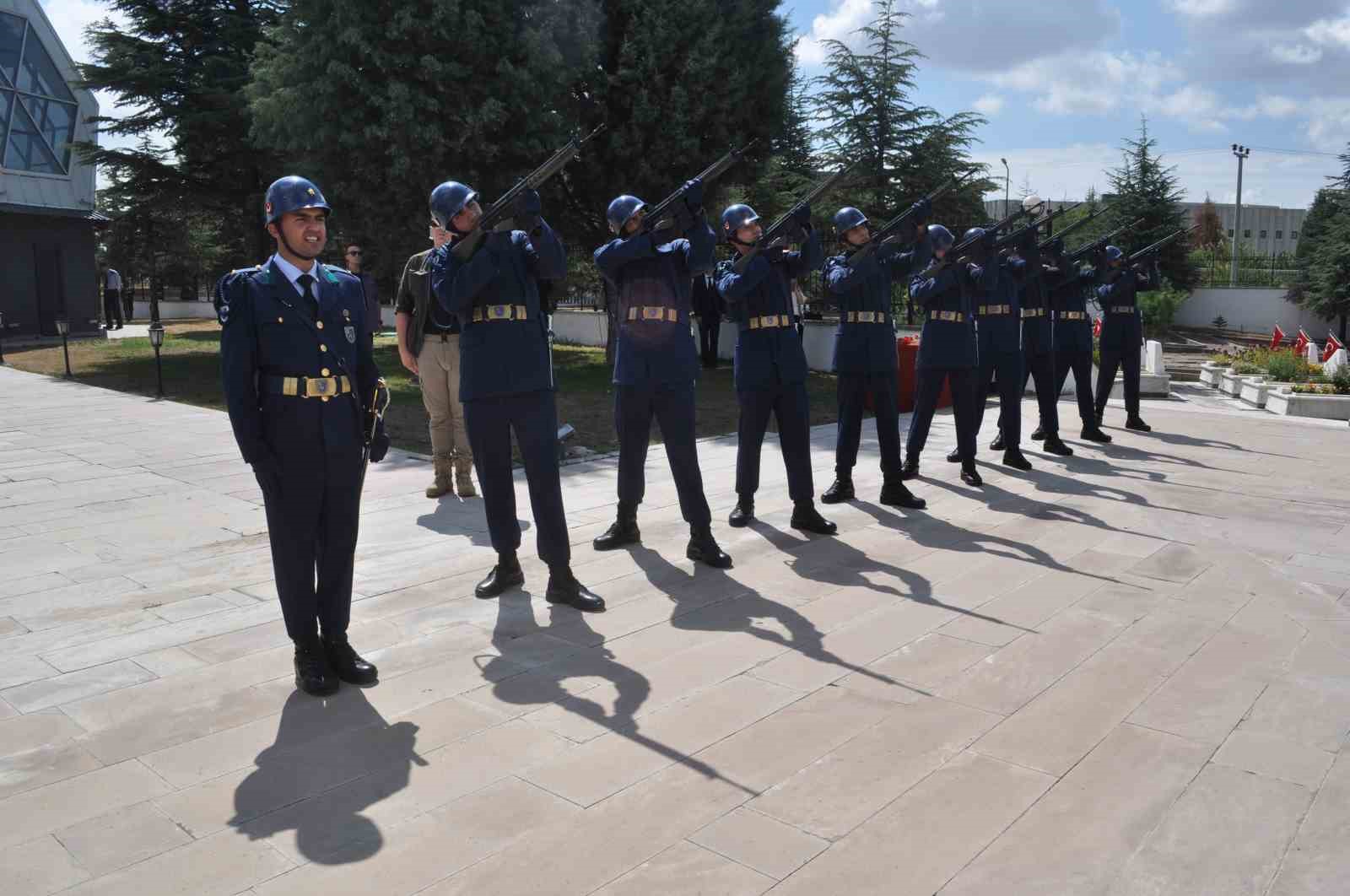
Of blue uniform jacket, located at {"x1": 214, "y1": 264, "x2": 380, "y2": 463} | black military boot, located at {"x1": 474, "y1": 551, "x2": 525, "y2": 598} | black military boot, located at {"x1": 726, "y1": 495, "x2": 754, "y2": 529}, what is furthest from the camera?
black military boot, located at {"x1": 726, "y1": 495, "x2": 754, "y2": 529}

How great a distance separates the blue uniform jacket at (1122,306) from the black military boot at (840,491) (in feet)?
16.5

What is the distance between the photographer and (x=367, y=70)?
48.3 ft

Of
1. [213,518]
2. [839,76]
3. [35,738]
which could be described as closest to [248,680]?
[35,738]

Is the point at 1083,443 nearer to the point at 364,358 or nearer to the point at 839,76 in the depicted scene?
the point at 364,358

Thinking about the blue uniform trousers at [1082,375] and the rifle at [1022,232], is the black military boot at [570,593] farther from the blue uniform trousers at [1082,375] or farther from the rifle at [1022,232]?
the blue uniform trousers at [1082,375]

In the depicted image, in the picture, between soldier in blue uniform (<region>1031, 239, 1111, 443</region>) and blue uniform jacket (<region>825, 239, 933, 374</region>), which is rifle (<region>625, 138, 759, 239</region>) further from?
Answer: soldier in blue uniform (<region>1031, 239, 1111, 443</region>)

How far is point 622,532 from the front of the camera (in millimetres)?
6719

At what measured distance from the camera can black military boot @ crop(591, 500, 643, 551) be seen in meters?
6.65

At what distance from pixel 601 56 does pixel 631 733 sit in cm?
1497

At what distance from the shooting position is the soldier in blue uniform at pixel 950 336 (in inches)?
333

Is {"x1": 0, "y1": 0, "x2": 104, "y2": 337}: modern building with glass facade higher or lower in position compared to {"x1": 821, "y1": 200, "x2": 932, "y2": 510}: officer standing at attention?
higher

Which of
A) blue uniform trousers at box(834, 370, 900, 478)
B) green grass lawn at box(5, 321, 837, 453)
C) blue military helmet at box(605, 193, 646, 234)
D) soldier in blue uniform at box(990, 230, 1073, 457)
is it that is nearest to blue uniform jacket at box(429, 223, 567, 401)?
blue military helmet at box(605, 193, 646, 234)

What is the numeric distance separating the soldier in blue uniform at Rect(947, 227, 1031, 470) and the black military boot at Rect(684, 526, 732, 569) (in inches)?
157

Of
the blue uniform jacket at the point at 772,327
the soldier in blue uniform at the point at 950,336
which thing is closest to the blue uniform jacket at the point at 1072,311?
the soldier in blue uniform at the point at 950,336
